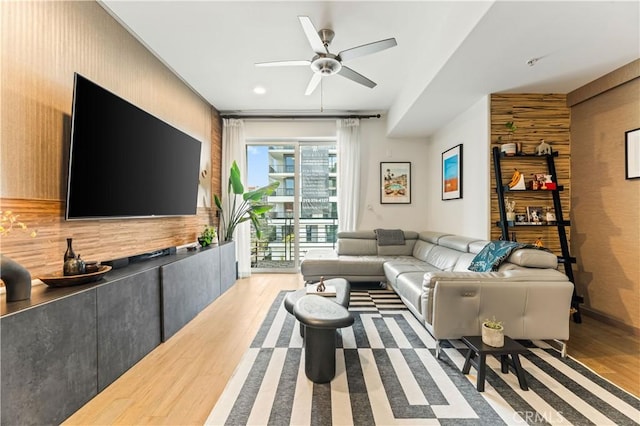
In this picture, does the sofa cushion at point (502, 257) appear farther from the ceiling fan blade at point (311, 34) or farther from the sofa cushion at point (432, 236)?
the ceiling fan blade at point (311, 34)

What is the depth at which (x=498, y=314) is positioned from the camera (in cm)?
218

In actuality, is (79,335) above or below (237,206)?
below

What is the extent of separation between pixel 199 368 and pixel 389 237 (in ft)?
11.0

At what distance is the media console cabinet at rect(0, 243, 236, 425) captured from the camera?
1370mm

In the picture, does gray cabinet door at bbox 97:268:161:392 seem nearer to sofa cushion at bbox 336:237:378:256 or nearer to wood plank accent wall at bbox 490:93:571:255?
sofa cushion at bbox 336:237:378:256

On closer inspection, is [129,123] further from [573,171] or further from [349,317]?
[573,171]

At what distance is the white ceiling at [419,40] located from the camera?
1999 millimetres

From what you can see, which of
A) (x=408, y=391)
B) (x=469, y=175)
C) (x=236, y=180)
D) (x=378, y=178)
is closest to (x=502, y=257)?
(x=408, y=391)

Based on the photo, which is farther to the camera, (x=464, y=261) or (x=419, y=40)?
(x=464, y=261)

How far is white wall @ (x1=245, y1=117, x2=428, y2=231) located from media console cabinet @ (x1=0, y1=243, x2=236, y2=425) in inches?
130

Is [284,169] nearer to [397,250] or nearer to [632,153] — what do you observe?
[397,250]

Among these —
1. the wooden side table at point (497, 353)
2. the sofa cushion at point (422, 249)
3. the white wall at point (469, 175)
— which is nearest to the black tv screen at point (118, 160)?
the wooden side table at point (497, 353)

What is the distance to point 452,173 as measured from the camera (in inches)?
163

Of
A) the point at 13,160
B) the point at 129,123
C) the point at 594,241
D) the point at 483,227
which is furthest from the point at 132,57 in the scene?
the point at 594,241
